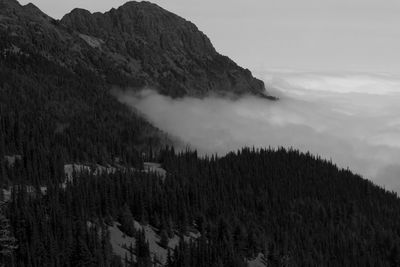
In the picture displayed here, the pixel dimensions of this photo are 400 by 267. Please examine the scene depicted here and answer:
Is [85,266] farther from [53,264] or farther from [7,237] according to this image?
[7,237]

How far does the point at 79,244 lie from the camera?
195500 millimetres

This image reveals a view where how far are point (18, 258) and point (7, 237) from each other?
42.4 feet

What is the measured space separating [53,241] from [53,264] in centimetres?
990

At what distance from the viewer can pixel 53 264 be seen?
191 meters

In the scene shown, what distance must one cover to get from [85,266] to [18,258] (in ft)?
60.3

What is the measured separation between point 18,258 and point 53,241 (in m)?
11.3

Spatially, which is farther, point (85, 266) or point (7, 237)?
point (85, 266)

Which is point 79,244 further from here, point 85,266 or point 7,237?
point 7,237

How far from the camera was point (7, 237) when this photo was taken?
18150 centimetres

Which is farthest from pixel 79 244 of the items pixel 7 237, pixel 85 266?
pixel 7 237

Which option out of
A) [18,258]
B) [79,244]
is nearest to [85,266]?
[79,244]

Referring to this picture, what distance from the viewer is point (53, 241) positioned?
199 metres

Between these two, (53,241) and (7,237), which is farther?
(53,241)

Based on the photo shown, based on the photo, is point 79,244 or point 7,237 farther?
point 79,244
